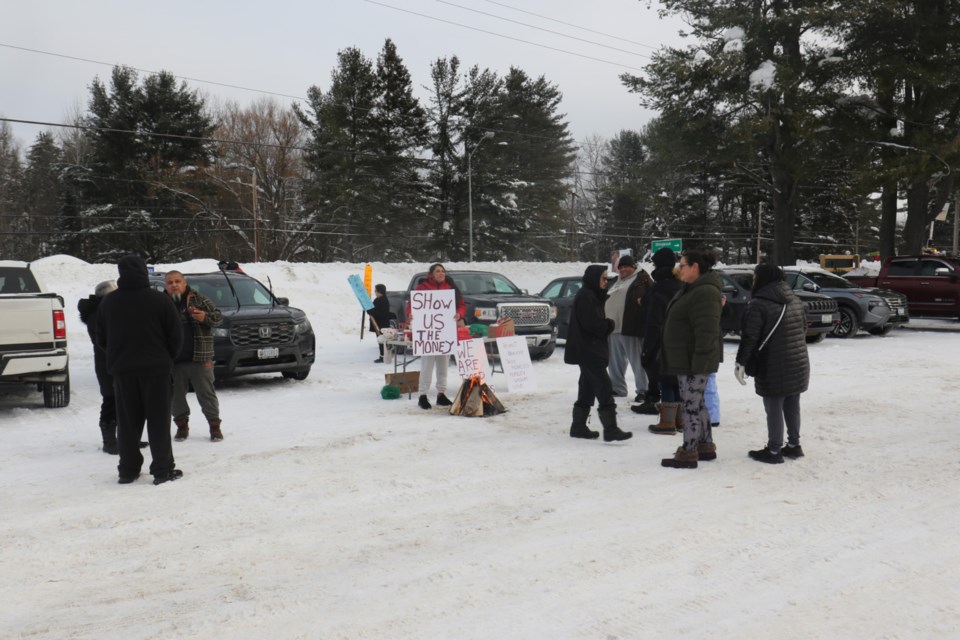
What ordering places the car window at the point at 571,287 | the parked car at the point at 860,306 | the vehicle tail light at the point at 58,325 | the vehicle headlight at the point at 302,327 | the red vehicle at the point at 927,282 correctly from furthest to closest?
the red vehicle at the point at 927,282
the parked car at the point at 860,306
the car window at the point at 571,287
the vehicle headlight at the point at 302,327
the vehicle tail light at the point at 58,325

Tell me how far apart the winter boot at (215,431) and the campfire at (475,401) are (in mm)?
2716

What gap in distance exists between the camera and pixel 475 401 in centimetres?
902

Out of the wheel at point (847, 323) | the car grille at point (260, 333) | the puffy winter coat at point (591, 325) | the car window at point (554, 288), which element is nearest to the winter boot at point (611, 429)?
the puffy winter coat at point (591, 325)

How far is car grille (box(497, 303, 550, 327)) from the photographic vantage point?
45.3ft

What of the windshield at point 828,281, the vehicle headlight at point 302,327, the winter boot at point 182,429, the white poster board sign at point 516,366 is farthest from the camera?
the windshield at point 828,281

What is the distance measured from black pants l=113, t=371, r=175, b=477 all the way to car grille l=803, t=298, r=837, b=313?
46.4 ft

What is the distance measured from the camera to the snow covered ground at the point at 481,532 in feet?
12.3

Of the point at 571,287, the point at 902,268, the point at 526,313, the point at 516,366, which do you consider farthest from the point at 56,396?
the point at 902,268

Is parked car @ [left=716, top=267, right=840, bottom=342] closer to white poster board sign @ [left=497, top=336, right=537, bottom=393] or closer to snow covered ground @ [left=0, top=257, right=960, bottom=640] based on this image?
snow covered ground @ [left=0, top=257, right=960, bottom=640]

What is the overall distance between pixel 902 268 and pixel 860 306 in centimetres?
→ 413

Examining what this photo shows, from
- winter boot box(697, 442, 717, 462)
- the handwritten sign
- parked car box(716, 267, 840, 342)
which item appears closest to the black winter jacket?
winter boot box(697, 442, 717, 462)

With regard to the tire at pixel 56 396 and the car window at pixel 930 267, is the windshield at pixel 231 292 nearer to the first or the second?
the tire at pixel 56 396

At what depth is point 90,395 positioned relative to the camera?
36.1 feet

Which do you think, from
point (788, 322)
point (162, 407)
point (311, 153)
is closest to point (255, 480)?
point (162, 407)
